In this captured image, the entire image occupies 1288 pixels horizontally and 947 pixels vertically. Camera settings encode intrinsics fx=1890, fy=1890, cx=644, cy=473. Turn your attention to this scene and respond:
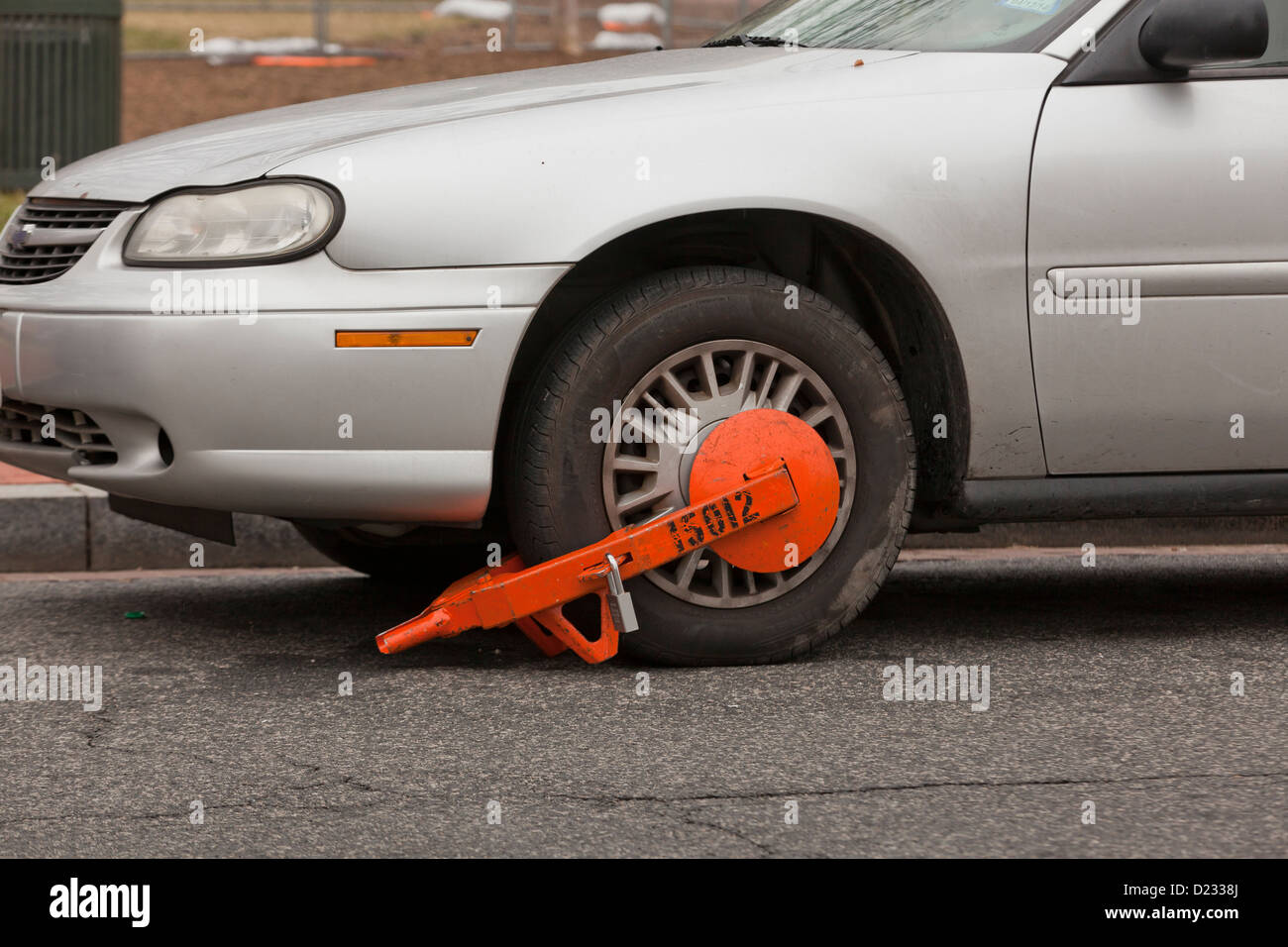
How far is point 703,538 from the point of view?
12.4 feet

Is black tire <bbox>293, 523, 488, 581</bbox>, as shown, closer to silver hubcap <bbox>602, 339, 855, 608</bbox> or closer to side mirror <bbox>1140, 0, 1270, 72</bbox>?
silver hubcap <bbox>602, 339, 855, 608</bbox>

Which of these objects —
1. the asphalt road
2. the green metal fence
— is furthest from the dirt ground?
the asphalt road

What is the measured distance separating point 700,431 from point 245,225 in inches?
38.9

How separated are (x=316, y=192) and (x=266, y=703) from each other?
101cm

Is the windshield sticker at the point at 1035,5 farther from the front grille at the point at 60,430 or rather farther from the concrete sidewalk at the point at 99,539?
the front grille at the point at 60,430

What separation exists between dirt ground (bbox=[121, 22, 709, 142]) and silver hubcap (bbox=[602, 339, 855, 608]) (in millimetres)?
13229

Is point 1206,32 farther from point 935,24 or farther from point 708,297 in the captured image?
point 708,297

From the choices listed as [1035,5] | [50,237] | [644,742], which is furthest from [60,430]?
[1035,5]

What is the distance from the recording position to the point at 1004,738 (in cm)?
342

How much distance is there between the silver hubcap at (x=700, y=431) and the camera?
3818 millimetres

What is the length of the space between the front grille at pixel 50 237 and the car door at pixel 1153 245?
1.91m

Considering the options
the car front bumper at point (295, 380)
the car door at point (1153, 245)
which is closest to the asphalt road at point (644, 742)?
the car front bumper at point (295, 380)
